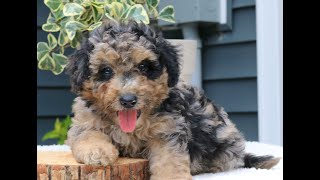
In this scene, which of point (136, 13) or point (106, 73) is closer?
point (106, 73)

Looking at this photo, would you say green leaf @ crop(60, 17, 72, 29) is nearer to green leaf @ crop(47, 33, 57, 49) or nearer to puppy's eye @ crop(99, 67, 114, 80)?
green leaf @ crop(47, 33, 57, 49)

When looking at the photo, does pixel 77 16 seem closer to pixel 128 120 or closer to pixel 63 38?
pixel 63 38

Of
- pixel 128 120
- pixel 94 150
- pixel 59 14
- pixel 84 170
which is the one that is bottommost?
pixel 84 170

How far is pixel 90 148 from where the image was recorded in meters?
3.15

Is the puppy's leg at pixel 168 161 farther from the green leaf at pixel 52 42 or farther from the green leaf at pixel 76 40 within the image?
the green leaf at pixel 52 42

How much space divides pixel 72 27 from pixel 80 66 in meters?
1.50

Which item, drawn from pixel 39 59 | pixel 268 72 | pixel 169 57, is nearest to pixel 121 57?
pixel 169 57

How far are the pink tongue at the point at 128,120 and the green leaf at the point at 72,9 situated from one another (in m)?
1.73

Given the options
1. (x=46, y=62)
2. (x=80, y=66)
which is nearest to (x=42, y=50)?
(x=46, y=62)

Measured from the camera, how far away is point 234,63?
20.8ft
